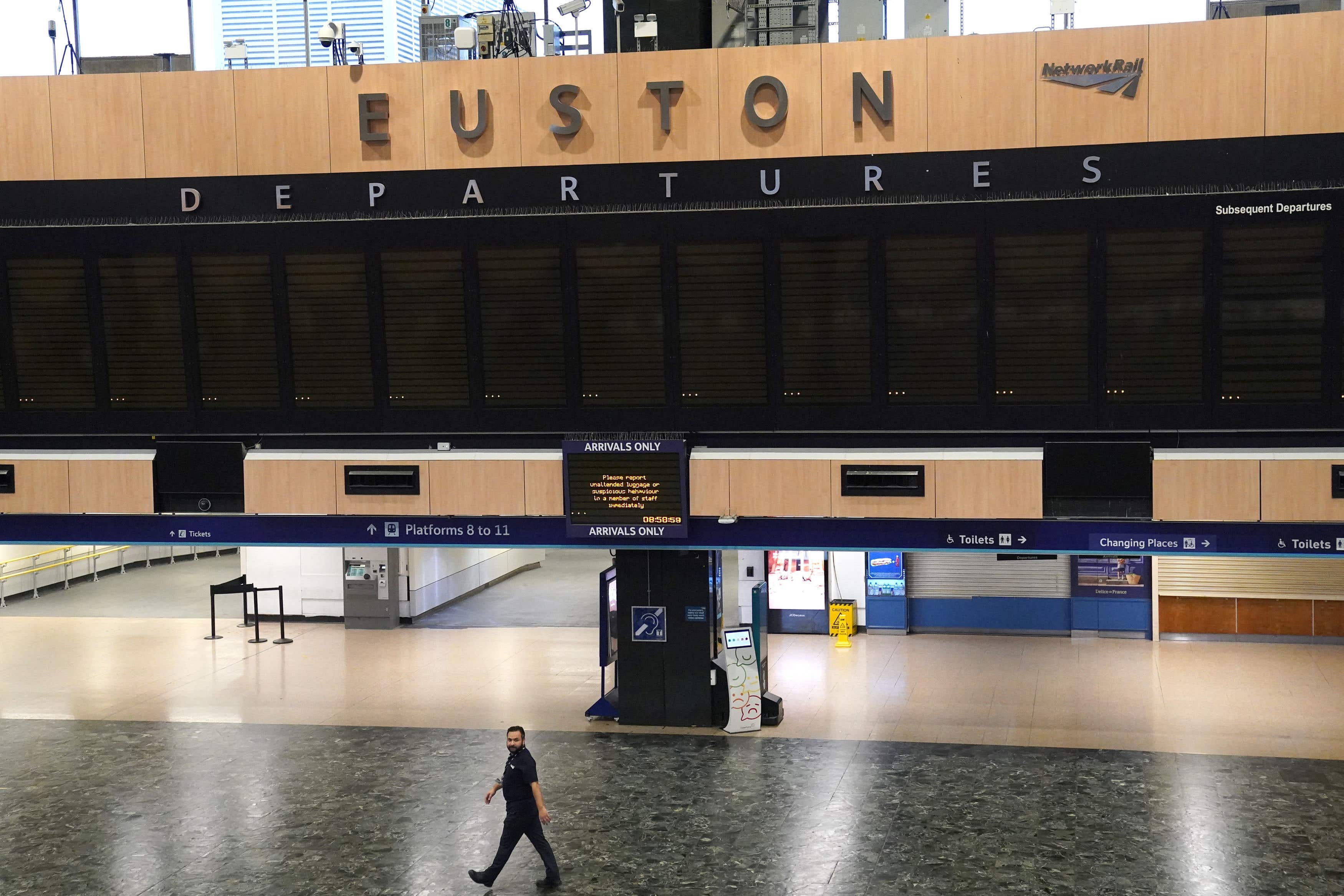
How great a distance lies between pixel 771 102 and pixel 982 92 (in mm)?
1921

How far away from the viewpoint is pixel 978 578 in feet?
70.3

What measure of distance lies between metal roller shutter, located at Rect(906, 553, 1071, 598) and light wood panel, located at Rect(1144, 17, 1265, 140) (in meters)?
10.9

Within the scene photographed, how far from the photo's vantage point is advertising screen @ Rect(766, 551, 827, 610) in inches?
846

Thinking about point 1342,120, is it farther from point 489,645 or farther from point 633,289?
point 489,645

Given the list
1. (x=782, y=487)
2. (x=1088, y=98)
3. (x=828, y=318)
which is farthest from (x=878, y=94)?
(x=782, y=487)

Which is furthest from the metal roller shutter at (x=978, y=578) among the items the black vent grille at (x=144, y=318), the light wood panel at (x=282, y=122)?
the black vent grille at (x=144, y=318)

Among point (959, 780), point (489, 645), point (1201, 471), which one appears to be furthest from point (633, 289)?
point (489, 645)

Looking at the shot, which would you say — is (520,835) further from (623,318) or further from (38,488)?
(38,488)

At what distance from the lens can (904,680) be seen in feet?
59.8

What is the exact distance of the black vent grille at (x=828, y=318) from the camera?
11.6 metres

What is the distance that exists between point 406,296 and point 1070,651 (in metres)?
12.6

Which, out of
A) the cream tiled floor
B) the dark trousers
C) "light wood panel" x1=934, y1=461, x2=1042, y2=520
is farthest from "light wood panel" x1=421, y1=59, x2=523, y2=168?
the cream tiled floor

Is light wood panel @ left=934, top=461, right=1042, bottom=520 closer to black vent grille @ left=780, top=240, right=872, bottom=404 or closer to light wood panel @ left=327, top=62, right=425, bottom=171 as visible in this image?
black vent grille @ left=780, top=240, right=872, bottom=404

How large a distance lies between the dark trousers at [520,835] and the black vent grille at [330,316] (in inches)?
171
